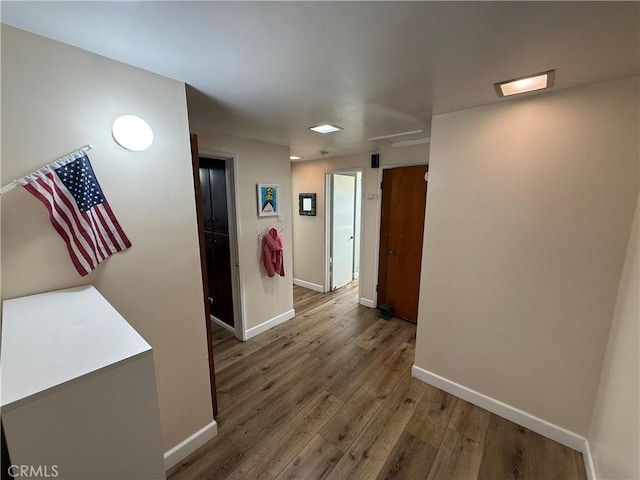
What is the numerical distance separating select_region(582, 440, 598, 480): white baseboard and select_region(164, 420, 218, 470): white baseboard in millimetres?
2350

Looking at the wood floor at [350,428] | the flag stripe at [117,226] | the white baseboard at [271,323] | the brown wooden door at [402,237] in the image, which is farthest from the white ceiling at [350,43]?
the white baseboard at [271,323]

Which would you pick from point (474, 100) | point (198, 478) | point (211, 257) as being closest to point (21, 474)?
point (198, 478)

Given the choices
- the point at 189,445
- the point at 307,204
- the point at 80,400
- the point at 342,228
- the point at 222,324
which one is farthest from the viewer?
the point at 342,228

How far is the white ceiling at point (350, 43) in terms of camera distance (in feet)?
3.13

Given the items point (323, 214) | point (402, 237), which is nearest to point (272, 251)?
point (323, 214)

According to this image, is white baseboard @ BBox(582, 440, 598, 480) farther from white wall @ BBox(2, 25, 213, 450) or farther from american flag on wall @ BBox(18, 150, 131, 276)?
american flag on wall @ BBox(18, 150, 131, 276)

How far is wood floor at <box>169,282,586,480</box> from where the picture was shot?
1.67m

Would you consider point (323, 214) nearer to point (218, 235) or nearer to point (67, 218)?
point (218, 235)

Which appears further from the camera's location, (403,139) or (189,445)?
(403,139)

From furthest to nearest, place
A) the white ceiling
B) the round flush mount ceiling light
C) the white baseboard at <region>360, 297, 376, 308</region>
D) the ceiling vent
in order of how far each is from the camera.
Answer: the white baseboard at <region>360, 297, 376, 308</region>
the ceiling vent
the round flush mount ceiling light
the white ceiling

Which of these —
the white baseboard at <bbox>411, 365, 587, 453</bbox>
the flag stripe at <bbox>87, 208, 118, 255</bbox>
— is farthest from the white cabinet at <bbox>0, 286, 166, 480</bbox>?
the white baseboard at <bbox>411, 365, 587, 453</bbox>

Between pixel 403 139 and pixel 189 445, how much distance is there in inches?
133

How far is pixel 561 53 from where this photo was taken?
122 cm

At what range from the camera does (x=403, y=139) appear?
3.08 meters
